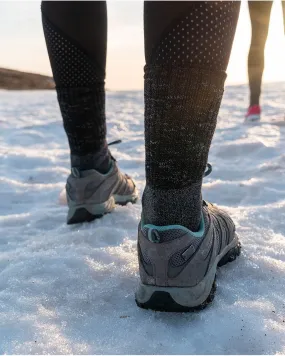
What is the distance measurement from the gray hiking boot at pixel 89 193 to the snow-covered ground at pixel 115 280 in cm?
4

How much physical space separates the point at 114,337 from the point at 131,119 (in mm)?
4132

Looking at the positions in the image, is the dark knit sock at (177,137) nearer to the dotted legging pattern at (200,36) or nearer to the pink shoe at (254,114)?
the dotted legging pattern at (200,36)

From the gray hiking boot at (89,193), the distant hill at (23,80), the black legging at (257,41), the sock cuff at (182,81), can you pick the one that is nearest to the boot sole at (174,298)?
the sock cuff at (182,81)

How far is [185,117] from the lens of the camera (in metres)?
0.95

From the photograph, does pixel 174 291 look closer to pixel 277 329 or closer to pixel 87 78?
pixel 277 329

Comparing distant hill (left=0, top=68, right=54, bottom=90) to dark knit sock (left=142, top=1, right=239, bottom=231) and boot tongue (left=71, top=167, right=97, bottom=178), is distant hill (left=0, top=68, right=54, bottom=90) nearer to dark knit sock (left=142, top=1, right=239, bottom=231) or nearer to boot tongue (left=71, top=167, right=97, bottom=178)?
boot tongue (left=71, top=167, right=97, bottom=178)

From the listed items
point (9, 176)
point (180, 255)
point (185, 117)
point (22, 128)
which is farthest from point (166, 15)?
point (22, 128)

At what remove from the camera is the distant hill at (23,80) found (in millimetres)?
12409

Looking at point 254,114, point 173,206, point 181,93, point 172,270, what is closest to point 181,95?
point 181,93

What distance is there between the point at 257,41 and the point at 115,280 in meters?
3.43

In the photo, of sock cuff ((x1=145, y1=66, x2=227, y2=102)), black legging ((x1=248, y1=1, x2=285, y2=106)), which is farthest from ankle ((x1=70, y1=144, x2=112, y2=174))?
black legging ((x1=248, y1=1, x2=285, y2=106))

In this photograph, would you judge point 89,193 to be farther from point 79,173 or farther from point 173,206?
point 173,206

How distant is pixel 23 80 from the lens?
44.4 ft

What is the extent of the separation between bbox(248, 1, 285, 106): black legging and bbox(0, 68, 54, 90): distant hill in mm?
8978
